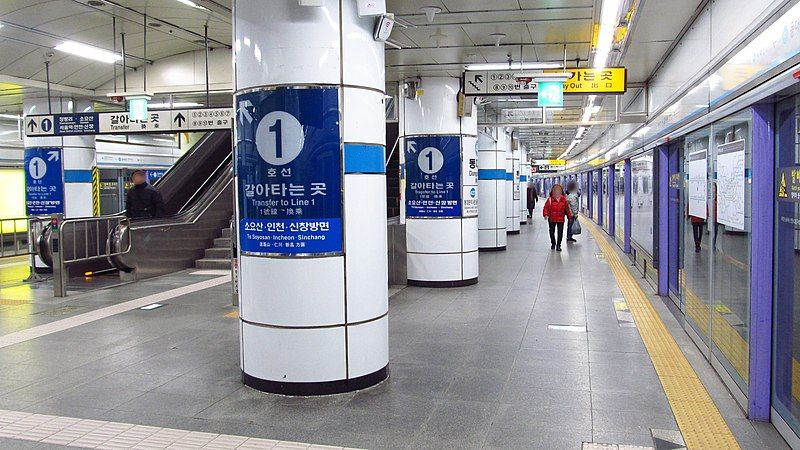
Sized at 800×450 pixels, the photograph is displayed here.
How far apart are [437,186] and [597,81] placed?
8.12 ft

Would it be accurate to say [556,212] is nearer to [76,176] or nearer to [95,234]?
[95,234]

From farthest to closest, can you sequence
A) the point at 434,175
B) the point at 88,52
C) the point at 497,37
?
the point at 88,52
the point at 434,175
the point at 497,37

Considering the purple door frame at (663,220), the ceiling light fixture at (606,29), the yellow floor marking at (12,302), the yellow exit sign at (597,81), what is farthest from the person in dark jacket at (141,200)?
the purple door frame at (663,220)

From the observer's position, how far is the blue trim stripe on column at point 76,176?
11586mm

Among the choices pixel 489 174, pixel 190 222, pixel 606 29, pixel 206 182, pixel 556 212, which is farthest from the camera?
pixel 489 174

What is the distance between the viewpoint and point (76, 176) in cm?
1164

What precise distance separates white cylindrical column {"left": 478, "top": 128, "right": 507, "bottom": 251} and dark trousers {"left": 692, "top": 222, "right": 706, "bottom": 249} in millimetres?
7730

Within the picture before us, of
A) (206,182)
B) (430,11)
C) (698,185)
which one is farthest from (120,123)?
(698,185)

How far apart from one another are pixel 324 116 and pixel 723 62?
3132mm

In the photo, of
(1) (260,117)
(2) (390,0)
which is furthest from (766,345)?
(2) (390,0)

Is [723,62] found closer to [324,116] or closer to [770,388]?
[770,388]

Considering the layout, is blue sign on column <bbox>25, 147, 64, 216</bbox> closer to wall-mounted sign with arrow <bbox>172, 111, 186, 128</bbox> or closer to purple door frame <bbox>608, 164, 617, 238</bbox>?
wall-mounted sign with arrow <bbox>172, 111, 186, 128</bbox>

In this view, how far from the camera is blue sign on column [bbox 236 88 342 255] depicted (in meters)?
4.16

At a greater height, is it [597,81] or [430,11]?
[430,11]
